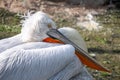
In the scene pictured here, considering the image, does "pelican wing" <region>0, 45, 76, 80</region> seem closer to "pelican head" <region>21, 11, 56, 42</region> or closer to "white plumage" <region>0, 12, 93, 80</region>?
"white plumage" <region>0, 12, 93, 80</region>

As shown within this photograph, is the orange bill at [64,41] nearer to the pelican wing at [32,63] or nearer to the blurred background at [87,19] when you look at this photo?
the pelican wing at [32,63]

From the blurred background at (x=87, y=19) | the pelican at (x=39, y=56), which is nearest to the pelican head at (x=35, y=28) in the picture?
the pelican at (x=39, y=56)

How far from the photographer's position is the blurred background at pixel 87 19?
239 inches

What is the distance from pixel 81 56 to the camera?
4309mm

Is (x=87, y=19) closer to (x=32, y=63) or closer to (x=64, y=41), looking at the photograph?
(x=64, y=41)

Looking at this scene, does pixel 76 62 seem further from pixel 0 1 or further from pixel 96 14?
pixel 0 1

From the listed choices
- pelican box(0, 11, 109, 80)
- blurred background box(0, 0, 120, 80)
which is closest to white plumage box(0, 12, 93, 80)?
pelican box(0, 11, 109, 80)

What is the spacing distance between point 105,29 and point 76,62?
2.87 m

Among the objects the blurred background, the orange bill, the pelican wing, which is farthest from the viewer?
the blurred background

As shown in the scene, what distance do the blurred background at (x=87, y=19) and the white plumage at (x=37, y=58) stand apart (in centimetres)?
156

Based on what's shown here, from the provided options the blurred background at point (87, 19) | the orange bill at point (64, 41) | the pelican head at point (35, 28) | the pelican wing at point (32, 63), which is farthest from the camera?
the blurred background at point (87, 19)

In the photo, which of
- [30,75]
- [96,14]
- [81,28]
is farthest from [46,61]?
[96,14]

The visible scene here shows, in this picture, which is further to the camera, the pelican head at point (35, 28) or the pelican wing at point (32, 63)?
the pelican head at point (35, 28)

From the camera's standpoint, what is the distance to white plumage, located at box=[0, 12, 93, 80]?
141 inches
